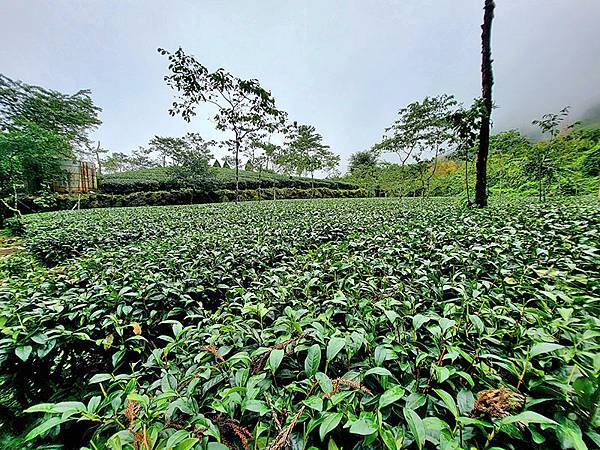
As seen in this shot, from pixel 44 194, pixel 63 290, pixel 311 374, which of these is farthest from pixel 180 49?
pixel 311 374

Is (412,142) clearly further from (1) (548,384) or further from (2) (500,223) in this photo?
(1) (548,384)

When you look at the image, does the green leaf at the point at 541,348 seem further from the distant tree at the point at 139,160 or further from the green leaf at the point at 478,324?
the distant tree at the point at 139,160

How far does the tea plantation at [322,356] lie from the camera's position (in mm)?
585

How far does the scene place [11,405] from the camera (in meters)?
1.08

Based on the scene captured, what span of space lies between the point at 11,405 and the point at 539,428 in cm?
178

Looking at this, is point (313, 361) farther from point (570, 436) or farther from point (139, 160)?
point (139, 160)

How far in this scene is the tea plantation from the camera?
585mm

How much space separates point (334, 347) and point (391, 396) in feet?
0.59

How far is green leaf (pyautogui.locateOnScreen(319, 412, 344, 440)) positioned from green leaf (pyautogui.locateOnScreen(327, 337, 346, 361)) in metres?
0.15

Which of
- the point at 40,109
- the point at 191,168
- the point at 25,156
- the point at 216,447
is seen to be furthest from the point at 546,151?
the point at 40,109

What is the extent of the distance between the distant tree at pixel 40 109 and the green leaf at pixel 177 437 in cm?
Result: 1229

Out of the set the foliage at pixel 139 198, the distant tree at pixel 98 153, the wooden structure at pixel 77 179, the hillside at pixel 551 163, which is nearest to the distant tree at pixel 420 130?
the hillside at pixel 551 163

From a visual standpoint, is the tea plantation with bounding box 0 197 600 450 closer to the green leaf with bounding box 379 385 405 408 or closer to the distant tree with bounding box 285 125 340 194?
the green leaf with bounding box 379 385 405 408

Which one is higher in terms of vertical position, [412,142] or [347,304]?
[412,142]
